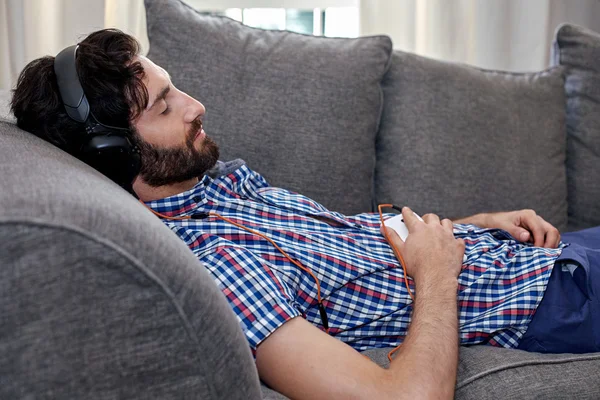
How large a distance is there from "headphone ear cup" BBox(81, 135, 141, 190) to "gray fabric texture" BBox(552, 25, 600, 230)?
1.27m

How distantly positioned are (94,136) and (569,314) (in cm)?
90

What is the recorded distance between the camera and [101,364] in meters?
0.71

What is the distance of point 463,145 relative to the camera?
1829 millimetres

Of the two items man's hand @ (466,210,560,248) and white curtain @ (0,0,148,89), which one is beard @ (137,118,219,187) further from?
white curtain @ (0,0,148,89)

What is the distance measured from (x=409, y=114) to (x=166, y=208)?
0.76m

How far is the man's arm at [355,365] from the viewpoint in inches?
39.3

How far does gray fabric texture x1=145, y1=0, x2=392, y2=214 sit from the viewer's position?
1696 millimetres

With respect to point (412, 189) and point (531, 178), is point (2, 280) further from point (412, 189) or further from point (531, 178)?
point (531, 178)

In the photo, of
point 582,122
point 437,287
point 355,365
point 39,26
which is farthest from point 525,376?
point 39,26

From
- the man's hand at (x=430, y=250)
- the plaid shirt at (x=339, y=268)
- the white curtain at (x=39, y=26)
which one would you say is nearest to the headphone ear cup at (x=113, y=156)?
the plaid shirt at (x=339, y=268)

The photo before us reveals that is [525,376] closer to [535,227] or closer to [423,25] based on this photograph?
[535,227]

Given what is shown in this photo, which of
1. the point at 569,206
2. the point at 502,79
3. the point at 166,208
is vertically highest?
the point at 502,79

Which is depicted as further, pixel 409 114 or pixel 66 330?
pixel 409 114

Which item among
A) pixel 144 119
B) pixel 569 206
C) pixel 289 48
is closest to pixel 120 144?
pixel 144 119
